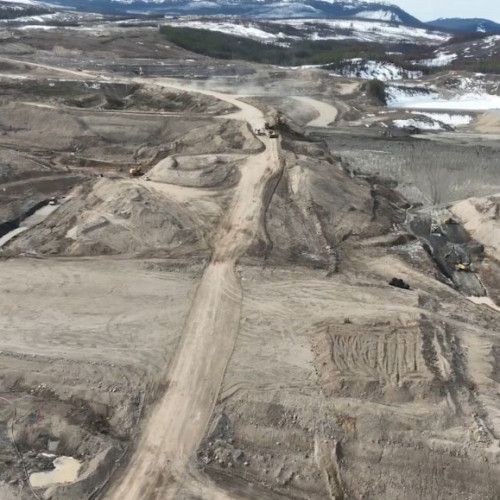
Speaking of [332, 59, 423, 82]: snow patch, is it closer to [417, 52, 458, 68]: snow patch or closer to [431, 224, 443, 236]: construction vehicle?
[417, 52, 458, 68]: snow patch

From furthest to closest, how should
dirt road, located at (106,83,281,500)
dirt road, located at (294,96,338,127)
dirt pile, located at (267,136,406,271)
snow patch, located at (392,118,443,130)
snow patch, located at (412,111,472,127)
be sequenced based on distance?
snow patch, located at (412,111,472,127)
snow patch, located at (392,118,443,130)
dirt road, located at (294,96,338,127)
dirt pile, located at (267,136,406,271)
dirt road, located at (106,83,281,500)

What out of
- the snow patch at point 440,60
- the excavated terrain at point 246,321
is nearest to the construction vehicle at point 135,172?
the excavated terrain at point 246,321

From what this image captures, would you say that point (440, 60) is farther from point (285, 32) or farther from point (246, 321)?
point (246, 321)

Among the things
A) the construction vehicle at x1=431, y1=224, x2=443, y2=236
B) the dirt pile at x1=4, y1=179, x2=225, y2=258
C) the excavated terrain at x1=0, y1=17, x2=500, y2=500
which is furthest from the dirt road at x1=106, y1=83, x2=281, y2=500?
the construction vehicle at x1=431, y1=224, x2=443, y2=236

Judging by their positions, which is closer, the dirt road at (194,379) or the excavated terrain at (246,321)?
the dirt road at (194,379)

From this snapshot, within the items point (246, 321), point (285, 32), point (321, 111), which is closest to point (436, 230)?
point (246, 321)

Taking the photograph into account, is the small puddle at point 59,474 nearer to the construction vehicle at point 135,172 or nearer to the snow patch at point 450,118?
the construction vehicle at point 135,172
